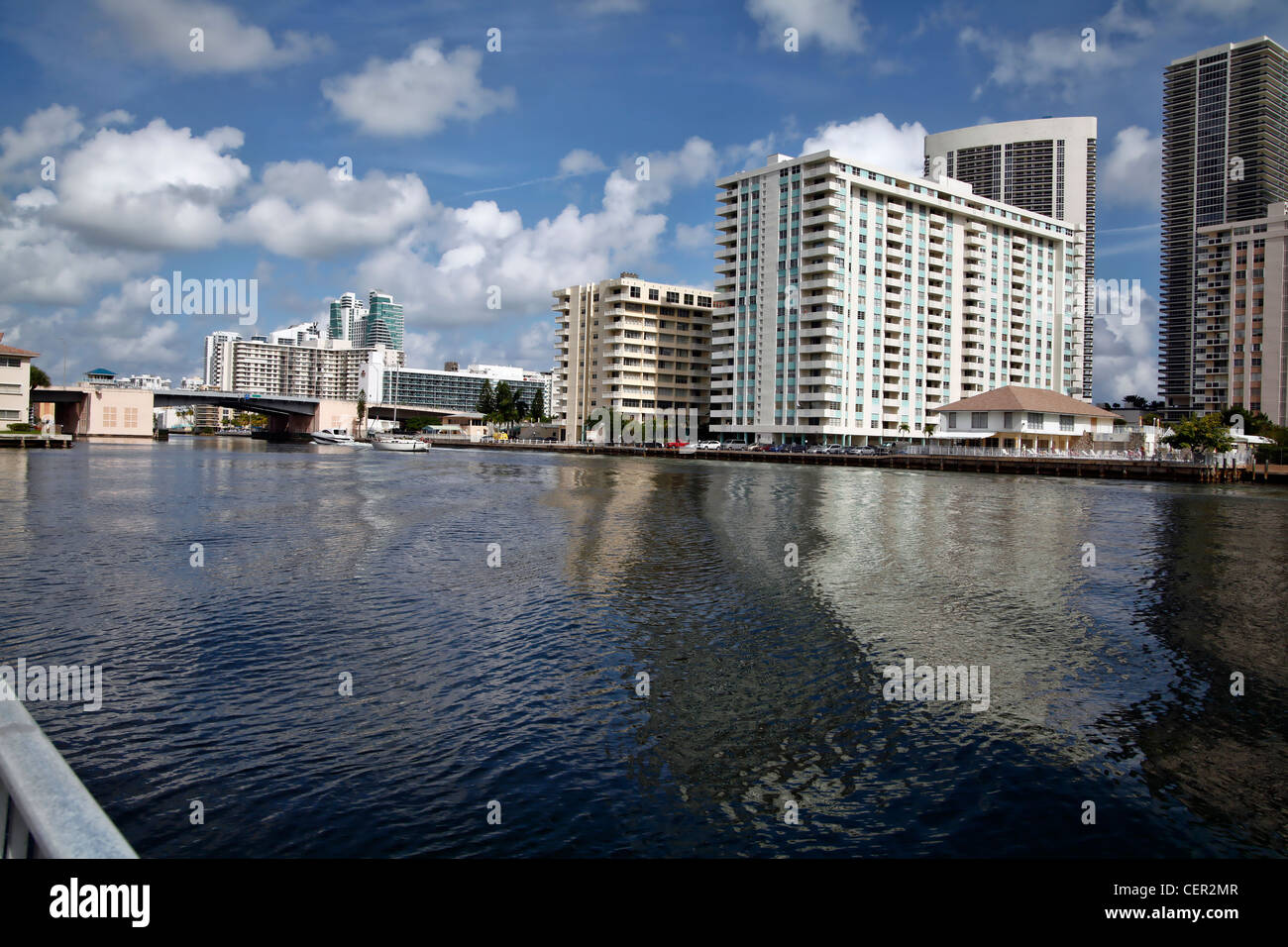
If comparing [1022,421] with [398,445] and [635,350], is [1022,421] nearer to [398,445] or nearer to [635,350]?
[635,350]

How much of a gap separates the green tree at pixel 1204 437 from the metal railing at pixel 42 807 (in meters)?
103

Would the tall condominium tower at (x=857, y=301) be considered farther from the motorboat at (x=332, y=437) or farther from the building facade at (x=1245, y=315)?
the motorboat at (x=332, y=437)

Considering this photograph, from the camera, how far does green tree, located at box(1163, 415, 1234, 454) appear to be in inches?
3462

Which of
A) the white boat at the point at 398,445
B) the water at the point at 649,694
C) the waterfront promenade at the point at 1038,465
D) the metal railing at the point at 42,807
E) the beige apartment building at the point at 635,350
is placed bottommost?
the water at the point at 649,694

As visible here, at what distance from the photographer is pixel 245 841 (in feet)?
27.4

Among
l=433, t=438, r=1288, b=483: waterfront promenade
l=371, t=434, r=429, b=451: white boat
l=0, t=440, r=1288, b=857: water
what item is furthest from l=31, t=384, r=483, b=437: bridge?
l=0, t=440, r=1288, b=857: water

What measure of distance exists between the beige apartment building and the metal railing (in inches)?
6186

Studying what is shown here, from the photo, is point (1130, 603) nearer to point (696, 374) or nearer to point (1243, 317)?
point (696, 374)

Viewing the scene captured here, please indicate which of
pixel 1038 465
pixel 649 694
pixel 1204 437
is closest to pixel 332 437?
pixel 1038 465

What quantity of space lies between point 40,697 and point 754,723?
9708 mm

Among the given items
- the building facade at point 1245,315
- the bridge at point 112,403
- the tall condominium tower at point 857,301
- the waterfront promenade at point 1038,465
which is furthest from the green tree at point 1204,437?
the bridge at point 112,403

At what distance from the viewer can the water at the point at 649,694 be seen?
9.06m

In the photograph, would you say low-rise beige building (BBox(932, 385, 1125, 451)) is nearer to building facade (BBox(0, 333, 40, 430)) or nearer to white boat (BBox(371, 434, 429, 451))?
white boat (BBox(371, 434, 429, 451))

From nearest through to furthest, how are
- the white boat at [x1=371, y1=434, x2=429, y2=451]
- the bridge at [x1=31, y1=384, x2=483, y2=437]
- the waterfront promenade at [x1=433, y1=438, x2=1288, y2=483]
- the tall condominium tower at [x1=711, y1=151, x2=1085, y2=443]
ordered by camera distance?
the waterfront promenade at [x1=433, y1=438, x2=1288, y2=483] → the white boat at [x1=371, y1=434, x2=429, y2=451] → the bridge at [x1=31, y1=384, x2=483, y2=437] → the tall condominium tower at [x1=711, y1=151, x2=1085, y2=443]
